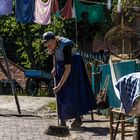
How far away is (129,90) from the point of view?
6.06 metres

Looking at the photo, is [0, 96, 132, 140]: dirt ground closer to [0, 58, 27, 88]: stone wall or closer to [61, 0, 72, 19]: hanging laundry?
[61, 0, 72, 19]: hanging laundry

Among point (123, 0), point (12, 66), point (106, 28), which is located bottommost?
point (12, 66)

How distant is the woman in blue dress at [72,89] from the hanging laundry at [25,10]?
5411mm

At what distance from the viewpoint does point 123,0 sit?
11.0 m

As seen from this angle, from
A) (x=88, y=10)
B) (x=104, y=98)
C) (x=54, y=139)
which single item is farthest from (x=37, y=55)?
(x=54, y=139)

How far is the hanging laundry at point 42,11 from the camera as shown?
14195mm

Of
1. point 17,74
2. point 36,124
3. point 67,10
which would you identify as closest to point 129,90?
point 36,124

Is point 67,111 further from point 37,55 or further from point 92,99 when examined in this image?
point 37,55

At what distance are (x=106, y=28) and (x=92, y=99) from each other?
878 centimetres

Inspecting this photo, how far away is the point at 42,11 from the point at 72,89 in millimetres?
5293

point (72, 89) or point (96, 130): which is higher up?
point (72, 89)

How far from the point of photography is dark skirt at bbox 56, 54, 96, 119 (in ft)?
30.9

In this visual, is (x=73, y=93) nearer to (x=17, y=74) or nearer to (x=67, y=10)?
(x=67, y=10)

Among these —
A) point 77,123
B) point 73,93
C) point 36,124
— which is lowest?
point 36,124
